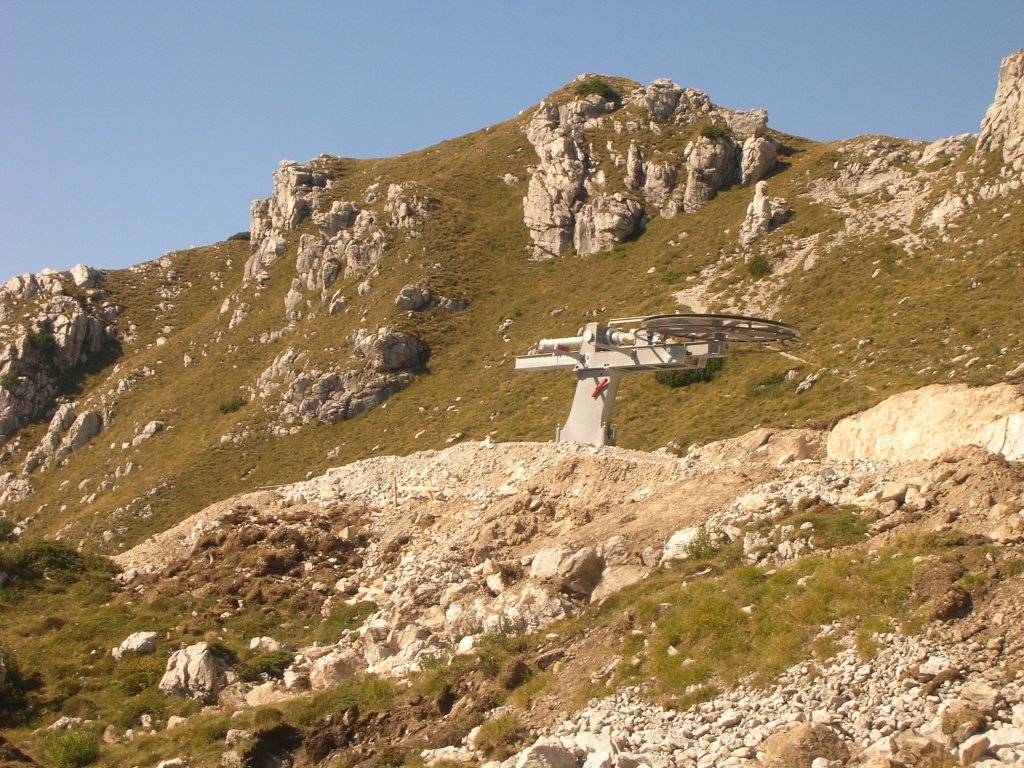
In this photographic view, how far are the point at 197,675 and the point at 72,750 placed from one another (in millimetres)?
3735

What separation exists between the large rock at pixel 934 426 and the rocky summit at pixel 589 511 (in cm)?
10

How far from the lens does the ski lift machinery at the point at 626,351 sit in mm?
27484

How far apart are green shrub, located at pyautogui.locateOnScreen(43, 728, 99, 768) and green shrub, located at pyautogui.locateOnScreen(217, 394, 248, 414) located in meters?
56.2

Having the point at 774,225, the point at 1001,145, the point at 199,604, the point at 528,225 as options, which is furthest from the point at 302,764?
the point at 528,225

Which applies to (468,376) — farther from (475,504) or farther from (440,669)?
(440,669)

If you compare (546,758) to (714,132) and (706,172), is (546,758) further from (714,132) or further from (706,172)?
(714,132)

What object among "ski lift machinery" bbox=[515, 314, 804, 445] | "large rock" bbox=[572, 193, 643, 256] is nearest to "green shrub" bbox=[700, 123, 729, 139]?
"large rock" bbox=[572, 193, 643, 256]

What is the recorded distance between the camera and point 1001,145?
180ft

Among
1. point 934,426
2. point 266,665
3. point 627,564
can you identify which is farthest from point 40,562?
point 934,426

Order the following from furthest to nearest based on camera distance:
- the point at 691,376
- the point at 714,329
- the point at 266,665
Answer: the point at 691,376, the point at 714,329, the point at 266,665

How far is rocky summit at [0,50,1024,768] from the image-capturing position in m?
12.9

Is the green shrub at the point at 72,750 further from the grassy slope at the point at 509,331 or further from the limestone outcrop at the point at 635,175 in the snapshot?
the limestone outcrop at the point at 635,175

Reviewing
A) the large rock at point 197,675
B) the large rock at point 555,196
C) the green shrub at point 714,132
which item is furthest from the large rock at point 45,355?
the large rock at point 197,675

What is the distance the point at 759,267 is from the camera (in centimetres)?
6241
